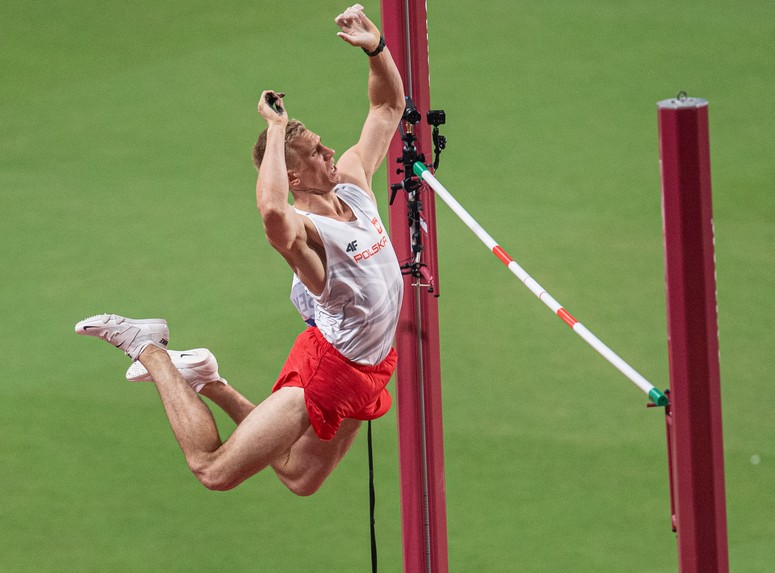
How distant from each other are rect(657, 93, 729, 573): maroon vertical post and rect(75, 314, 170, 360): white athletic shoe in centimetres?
251

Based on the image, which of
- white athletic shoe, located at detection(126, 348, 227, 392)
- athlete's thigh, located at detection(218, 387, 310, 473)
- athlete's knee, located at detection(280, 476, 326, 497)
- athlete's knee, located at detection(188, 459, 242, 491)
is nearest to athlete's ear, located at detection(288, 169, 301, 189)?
athlete's thigh, located at detection(218, 387, 310, 473)

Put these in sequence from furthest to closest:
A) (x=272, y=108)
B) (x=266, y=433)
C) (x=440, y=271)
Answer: (x=440, y=271) < (x=266, y=433) < (x=272, y=108)

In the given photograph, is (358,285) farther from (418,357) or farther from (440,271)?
(440,271)

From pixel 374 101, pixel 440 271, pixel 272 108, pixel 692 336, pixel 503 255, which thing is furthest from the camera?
pixel 440 271

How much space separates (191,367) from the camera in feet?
18.6

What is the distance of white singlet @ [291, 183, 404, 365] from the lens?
16.6 feet

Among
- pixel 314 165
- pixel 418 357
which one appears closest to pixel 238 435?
pixel 418 357

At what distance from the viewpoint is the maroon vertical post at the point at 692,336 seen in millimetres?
3561

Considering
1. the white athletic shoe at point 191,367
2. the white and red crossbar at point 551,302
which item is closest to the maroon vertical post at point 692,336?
→ the white and red crossbar at point 551,302

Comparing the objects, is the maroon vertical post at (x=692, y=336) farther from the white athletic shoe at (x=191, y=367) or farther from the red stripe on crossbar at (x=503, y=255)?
the white athletic shoe at (x=191, y=367)

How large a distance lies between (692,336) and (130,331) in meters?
2.68

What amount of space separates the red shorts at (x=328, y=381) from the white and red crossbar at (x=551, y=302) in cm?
69

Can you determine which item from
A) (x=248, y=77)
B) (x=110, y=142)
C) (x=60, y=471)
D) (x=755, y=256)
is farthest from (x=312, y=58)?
(x=60, y=471)

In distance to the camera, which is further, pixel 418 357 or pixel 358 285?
pixel 418 357
